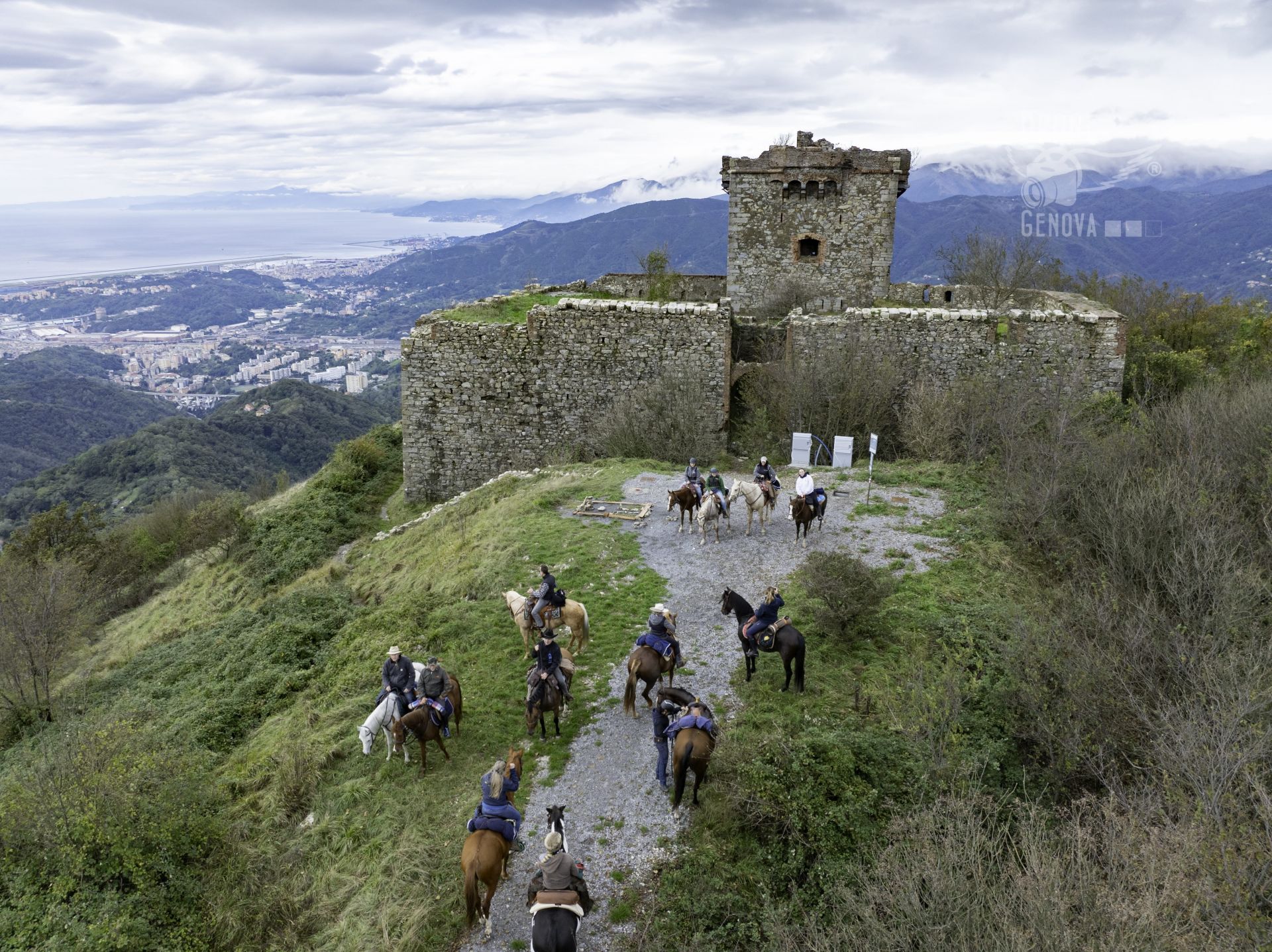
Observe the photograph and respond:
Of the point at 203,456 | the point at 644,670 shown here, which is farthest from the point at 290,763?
the point at 203,456

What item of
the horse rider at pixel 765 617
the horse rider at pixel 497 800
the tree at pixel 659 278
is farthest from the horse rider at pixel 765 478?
the tree at pixel 659 278

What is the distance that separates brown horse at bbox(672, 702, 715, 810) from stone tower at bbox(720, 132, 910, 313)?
67.3 ft

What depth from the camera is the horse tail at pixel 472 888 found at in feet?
23.3

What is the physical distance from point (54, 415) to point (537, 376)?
335 feet

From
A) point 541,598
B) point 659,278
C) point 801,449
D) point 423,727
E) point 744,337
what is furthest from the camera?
point 659,278

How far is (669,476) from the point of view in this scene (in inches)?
789

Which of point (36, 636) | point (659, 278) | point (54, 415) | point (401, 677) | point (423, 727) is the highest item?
point (659, 278)

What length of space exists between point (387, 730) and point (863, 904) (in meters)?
6.25

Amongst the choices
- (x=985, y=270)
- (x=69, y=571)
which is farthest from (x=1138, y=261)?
(x=69, y=571)

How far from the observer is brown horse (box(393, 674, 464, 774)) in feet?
30.9

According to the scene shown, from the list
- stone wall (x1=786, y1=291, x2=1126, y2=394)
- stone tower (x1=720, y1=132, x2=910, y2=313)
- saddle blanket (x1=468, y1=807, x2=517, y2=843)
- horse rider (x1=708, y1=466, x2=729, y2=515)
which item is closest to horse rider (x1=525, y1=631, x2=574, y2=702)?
saddle blanket (x1=468, y1=807, x2=517, y2=843)

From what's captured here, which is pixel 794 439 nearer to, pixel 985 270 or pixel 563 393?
pixel 563 393

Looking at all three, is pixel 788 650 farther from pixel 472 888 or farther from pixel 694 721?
pixel 472 888

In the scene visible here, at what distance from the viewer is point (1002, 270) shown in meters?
30.2
